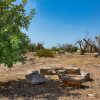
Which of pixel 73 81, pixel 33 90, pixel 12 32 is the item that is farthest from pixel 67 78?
pixel 12 32

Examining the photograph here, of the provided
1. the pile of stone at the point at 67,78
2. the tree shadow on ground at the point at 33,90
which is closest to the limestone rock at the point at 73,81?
the pile of stone at the point at 67,78

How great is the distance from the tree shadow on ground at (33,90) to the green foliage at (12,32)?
0.95 metres

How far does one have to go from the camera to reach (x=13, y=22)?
12242 millimetres

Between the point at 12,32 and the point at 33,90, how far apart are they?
2211 millimetres

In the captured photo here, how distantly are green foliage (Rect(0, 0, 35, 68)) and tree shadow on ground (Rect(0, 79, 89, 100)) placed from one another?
95cm

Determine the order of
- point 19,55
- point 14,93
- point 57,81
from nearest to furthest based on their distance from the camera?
point 14,93
point 19,55
point 57,81

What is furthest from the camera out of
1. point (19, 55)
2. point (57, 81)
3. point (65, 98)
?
point (57, 81)

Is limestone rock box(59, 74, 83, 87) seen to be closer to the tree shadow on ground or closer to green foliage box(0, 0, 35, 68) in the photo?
the tree shadow on ground

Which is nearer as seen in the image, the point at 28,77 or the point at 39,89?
the point at 39,89

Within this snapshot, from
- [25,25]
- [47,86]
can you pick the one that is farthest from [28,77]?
[25,25]

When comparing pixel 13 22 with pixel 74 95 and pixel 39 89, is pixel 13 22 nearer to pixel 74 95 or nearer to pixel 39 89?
pixel 39 89

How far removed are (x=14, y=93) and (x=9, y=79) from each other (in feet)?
8.40

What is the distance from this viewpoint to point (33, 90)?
38.9 ft

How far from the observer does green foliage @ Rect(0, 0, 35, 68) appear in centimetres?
1138
